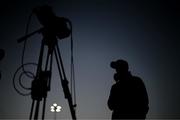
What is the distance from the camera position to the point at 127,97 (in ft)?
14.3

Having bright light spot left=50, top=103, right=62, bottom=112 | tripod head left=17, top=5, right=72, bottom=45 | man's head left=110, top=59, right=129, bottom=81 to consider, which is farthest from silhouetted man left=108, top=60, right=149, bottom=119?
bright light spot left=50, top=103, right=62, bottom=112

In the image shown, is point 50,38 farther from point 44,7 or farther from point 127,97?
point 127,97

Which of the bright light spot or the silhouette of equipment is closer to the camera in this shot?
the silhouette of equipment

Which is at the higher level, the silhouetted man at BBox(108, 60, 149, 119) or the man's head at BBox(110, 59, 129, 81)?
the man's head at BBox(110, 59, 129, 81)

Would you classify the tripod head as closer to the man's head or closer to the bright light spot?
the man's head

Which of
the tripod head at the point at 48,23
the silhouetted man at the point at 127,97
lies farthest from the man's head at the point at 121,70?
the tripod head at the point at 48,23

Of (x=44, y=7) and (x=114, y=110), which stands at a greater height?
(x=44, y=7)

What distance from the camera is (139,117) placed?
13.8 ft

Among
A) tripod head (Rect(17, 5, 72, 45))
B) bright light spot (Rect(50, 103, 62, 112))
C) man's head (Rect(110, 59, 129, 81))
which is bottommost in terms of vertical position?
bright light spot (Rect(50, 103, 62, 112))

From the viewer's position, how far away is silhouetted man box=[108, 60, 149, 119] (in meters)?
4.25

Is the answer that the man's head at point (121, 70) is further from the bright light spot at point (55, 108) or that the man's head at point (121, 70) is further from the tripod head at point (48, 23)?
the bright light spot at point (55, 108)

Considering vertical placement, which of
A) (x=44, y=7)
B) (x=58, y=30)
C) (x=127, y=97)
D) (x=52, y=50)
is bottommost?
(x=127, y=97)

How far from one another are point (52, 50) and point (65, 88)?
2.28 ft

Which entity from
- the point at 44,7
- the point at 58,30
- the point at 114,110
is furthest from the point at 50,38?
the point at 114,110
